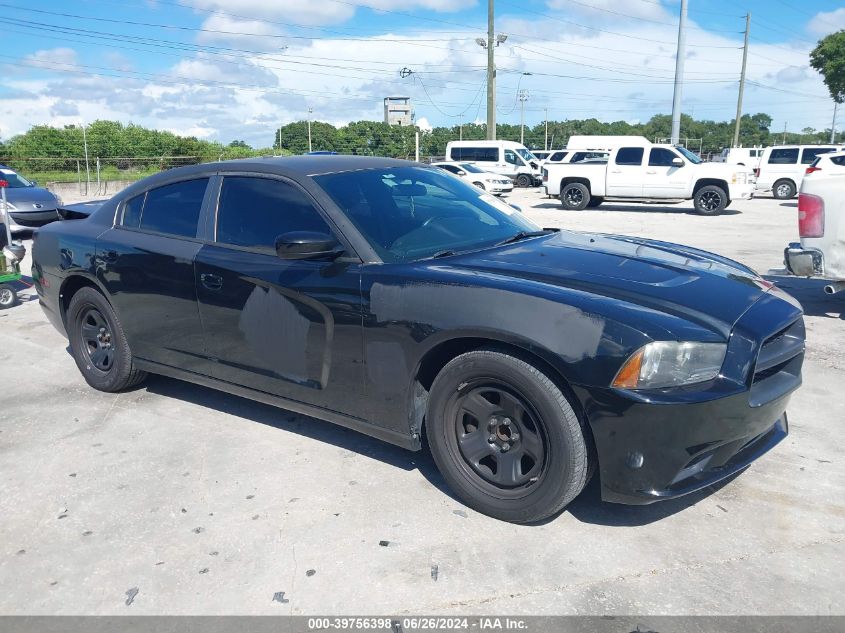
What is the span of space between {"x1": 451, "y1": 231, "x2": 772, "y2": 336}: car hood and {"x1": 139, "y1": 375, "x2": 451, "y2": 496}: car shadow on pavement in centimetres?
115

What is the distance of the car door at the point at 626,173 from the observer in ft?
66.2

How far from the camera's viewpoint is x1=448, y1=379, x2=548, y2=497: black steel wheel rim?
10.00ft

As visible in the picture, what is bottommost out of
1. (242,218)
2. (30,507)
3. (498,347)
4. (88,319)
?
(30,507)

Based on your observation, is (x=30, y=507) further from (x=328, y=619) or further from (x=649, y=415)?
(x=649, y=415)

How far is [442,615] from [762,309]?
6.27ft

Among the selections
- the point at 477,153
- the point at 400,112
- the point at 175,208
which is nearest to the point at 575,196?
the point at 477,153

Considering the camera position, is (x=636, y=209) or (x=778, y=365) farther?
(x=636, y=209)

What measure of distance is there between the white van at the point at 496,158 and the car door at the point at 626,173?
39.7 feet

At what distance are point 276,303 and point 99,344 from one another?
1.96m

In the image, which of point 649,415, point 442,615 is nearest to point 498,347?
point 649,415

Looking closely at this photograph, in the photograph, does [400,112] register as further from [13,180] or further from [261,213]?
[261,213]

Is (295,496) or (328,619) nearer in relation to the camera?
(328,619)

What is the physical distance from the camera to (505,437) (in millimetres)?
3129

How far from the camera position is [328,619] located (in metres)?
2.59
